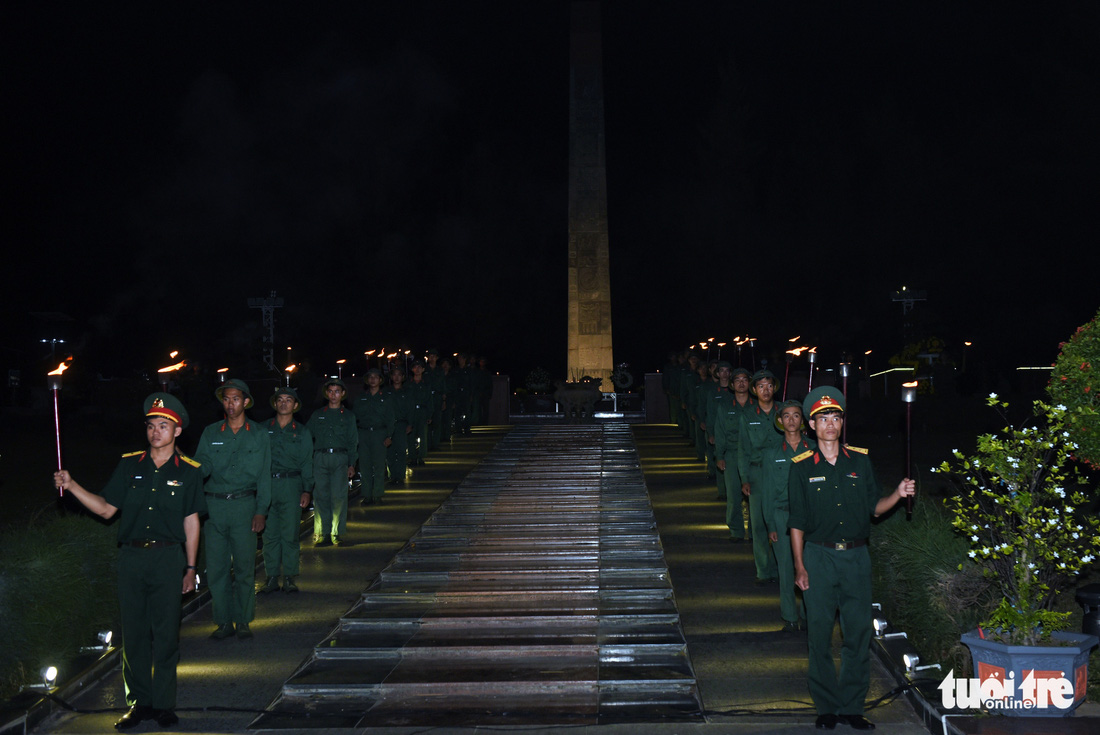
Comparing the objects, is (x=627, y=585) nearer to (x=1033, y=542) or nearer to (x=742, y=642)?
(x=742, y=642)

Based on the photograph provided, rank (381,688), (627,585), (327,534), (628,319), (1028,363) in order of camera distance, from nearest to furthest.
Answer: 1. (381,688)
2. (627,585)
3. (327,534)
4. (1028,363)
5. (628,319)

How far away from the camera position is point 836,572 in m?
5.73

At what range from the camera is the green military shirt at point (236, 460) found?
772 cm

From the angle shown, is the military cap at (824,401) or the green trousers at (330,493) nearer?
the military cap at (824,401)

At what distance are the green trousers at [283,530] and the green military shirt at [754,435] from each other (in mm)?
4037

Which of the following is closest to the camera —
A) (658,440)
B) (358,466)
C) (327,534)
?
(327,534)

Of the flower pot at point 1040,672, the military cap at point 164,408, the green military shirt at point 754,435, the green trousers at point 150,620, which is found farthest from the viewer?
the green military shirt at point 754,435

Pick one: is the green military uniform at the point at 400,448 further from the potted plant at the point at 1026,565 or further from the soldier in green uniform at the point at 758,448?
the potted plant at the point at 1026,565

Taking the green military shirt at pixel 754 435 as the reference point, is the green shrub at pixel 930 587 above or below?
below

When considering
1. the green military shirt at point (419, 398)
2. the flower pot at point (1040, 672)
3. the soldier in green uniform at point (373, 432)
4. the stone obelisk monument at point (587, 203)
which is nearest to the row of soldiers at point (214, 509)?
the soldier in green uniform at point (373, 432)

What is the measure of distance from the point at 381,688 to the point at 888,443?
656 inches

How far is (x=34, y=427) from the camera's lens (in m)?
22.1

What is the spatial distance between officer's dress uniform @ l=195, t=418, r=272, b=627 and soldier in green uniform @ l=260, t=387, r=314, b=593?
122 centimetres

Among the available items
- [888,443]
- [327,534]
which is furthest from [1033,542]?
[888,443]
